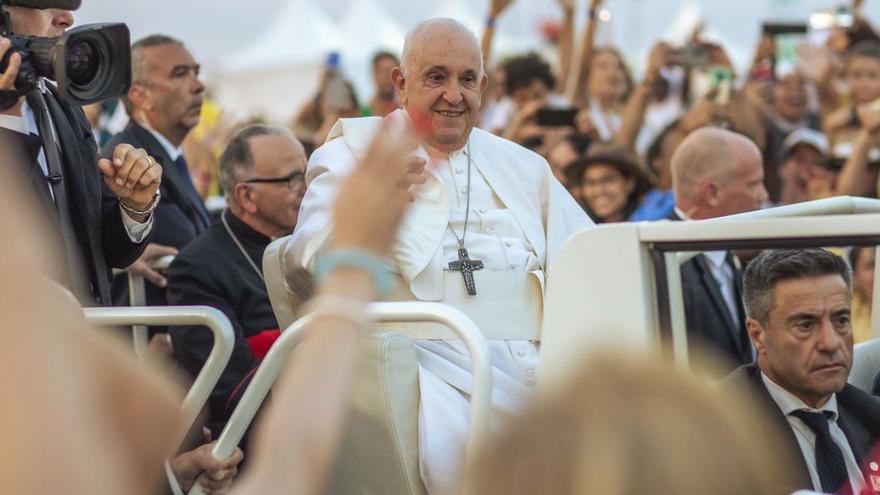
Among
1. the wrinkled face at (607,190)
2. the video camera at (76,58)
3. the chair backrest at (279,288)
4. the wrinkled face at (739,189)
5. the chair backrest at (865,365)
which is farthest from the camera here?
the wrinkled face at (607,190)

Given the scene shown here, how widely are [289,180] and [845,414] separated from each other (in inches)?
116

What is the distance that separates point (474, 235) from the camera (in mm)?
4688

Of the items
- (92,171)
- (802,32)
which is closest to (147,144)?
(92,171)

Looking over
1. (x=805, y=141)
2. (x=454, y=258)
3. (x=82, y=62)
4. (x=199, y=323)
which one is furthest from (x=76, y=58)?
(x=805, y=141)

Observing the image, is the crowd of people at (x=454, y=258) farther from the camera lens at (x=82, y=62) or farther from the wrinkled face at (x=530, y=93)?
the camera lens at (x=82, y=62)

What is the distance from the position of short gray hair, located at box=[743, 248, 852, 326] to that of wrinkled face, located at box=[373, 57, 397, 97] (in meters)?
6.37

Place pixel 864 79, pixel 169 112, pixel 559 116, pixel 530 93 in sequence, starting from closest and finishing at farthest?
pixel 169 112 → pixel 559 116 → pixel 864 79 → pixel 530 93

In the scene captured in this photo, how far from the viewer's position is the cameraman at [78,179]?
4.12 meters

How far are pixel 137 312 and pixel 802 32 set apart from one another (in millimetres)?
→ 8118

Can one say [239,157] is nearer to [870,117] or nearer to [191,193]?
[191,193]

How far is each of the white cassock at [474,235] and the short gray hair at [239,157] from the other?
1.16m

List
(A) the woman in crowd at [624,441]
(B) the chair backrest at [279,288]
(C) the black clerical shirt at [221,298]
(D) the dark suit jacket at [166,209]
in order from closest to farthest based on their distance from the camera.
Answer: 1. (A) the woman in crowd at [624,441]
2. (B) the chair backrest at [279,288]
3. (C) the black clerical shirt at [221,298]
4. (D) the dark suit jacket at [166,209]

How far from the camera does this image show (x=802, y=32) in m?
10.8

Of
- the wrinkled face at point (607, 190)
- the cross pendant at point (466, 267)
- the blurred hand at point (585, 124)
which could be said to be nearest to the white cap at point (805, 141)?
the blurred hand at point (585, 124)
